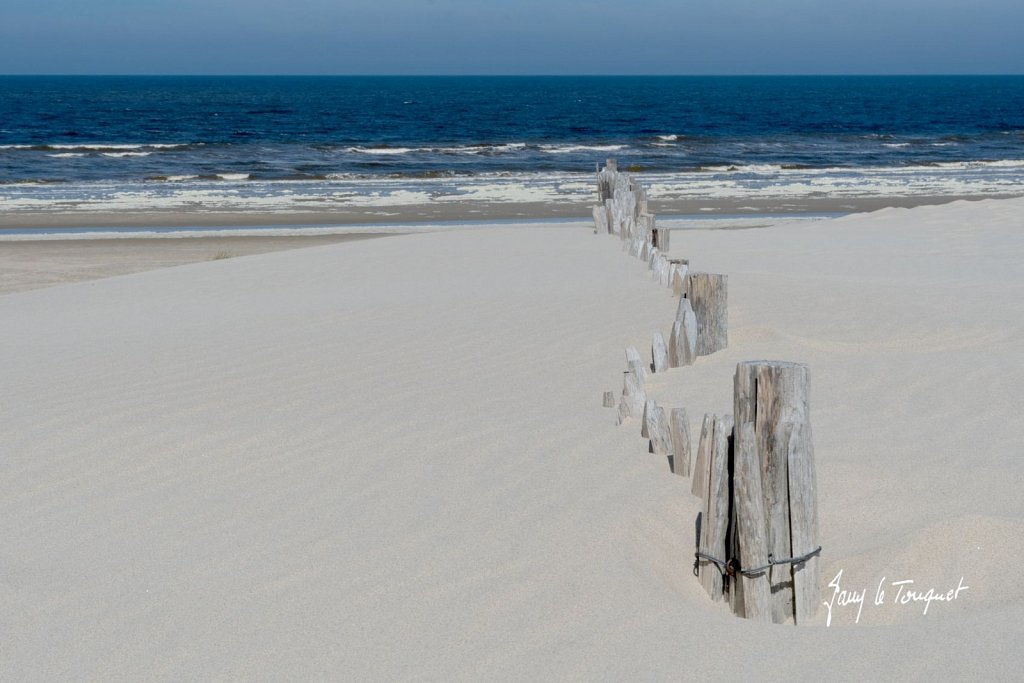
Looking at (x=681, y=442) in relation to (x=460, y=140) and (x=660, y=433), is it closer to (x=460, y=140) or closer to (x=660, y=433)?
(x=660, y=433)

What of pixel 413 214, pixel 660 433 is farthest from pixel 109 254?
pixel 660 433

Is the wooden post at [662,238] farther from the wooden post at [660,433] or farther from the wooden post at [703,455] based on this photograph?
the wooden post at [703,455]

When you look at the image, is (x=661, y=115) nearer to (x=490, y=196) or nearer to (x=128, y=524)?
(x=490, y=196)

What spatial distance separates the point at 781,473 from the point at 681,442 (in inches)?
40.6

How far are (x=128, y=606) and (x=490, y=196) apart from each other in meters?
20.6

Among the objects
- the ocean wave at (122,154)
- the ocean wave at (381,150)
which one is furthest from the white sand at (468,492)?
the ocean wave at (381,150)

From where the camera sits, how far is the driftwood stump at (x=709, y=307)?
656 cm

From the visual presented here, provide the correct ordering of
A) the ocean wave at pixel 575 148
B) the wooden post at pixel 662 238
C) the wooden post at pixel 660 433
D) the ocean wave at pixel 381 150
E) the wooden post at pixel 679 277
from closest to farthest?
the wooden post at pixel 660 433 → the wooden post at pixel 679 277 → the wooden post at pixel 662 238 → the ocean wave at pixel 381 150 → the ocean wave at pixel 575 148

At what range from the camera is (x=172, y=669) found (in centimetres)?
304

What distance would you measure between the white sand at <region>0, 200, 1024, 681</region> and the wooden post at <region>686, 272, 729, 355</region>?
16cm

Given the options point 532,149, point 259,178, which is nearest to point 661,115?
point 532,149

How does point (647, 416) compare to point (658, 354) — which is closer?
point (647, 416)

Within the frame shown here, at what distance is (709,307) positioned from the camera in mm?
6613
